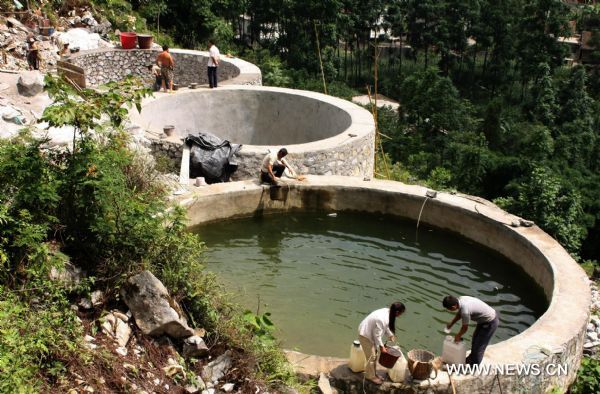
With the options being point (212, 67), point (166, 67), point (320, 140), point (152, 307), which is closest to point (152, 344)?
point (152, 307)

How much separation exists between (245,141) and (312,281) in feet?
24.7

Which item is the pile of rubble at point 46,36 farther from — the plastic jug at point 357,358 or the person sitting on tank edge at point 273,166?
the plastic jug at point 357,358

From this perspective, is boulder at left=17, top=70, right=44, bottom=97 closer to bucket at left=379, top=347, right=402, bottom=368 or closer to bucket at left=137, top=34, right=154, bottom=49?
bucket at left=137, top=34, right=154, bottom=49

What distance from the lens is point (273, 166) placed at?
11141 millimetres

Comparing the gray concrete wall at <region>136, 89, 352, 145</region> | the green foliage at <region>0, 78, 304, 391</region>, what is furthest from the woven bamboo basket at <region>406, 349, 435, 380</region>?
the gray concrete wall at <region>136, 89, 352, 145</region>

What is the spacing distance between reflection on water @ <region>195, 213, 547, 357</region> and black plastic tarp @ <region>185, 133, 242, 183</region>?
45.4 inches

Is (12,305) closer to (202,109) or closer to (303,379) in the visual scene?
(303,379)

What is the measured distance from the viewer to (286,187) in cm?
1116

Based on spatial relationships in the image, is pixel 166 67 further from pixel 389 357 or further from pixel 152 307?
pixel 389 357

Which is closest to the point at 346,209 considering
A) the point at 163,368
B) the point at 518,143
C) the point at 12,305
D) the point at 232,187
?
the point at 232,187

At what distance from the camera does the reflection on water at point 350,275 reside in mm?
8305

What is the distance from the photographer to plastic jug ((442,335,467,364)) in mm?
6516

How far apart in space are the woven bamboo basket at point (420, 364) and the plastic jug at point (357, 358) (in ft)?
1.57

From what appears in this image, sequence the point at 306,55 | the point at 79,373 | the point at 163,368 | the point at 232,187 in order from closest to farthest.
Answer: the point at 79,373, the point at 163,368, the point at 232,187, the point at 306,55
